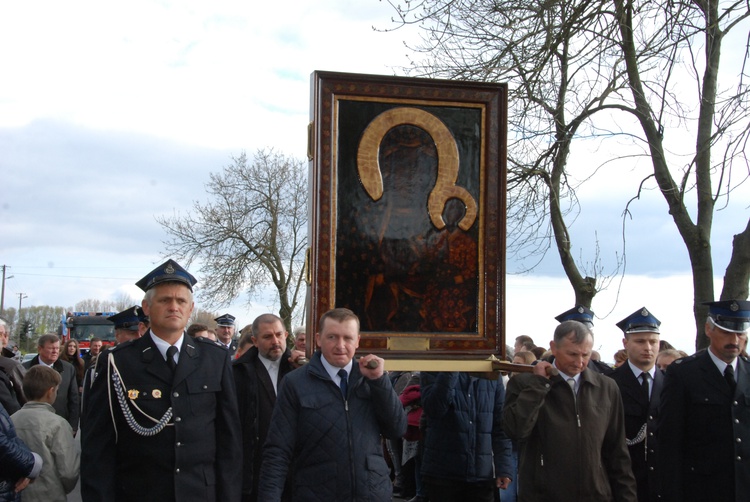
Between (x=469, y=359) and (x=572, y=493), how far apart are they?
990mm

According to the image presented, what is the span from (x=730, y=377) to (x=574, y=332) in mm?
1145

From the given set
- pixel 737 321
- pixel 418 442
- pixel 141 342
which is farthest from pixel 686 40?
pixel 141 342

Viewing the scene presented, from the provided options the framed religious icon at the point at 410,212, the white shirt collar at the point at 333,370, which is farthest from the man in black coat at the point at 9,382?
the white shirt collar at the point at 333,370

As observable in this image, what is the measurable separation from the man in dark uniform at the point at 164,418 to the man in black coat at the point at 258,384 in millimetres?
1300

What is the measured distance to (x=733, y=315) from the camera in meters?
5.47

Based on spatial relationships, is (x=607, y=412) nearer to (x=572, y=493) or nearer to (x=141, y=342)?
(x=572, y=493)

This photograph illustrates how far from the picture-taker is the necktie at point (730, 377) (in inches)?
214

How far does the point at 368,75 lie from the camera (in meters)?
5.32

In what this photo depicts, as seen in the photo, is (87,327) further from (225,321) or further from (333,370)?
(333,370)

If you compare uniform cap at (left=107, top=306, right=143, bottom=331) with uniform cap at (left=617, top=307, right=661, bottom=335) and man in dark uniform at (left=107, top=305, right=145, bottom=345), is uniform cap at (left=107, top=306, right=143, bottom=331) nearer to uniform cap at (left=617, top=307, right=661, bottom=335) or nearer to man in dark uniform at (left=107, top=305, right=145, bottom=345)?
man in dark uniform at (left=107, top=305, right=145, bottom=345)

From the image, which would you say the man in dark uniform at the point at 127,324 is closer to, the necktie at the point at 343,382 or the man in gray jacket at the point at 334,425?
the man in gray jacket at the point at 334,425

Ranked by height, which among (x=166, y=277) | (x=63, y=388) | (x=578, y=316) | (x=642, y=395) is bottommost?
(x=63, y=388)

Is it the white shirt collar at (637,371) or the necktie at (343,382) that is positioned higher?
the necktie at (343,382)

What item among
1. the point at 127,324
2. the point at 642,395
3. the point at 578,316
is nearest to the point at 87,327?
the point at 127,324
